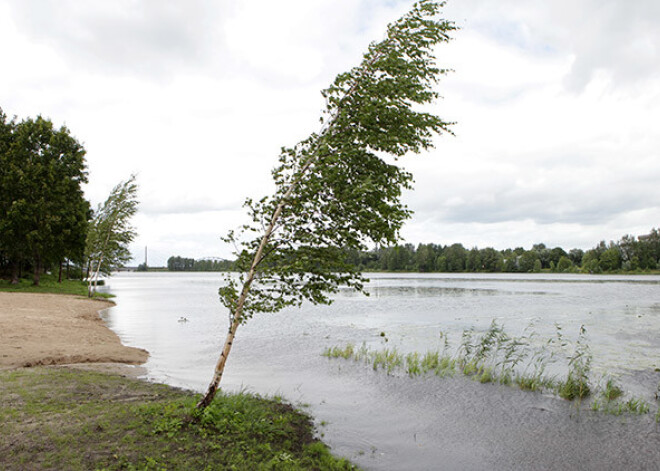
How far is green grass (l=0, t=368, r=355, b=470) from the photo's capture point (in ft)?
23.4

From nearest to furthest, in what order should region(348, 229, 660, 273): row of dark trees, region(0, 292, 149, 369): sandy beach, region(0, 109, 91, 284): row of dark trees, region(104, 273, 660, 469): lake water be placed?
region(104, 273, 660, 469): lake water → region(0, 292, 149, 369): sandy beach → region(0, 109, 91, 284): row of dark trees → region(348, 229, 660, 273): row of dark trees

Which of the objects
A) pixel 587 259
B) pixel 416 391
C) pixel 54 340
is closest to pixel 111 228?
pixel 54 340

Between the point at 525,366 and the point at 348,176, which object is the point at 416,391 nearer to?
the point at 525,366

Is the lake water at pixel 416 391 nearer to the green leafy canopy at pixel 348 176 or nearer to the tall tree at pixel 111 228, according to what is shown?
the green leafy canopy at pixel 348 176

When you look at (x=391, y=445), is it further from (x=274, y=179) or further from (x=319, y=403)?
(x=274, y=179)

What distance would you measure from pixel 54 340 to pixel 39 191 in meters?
32.1

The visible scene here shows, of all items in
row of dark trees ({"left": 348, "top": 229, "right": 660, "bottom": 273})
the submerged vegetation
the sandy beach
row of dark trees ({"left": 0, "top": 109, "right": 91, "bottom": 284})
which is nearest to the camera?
the submerged vegetation

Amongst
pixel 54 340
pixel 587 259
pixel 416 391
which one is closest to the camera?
pixel 416 391

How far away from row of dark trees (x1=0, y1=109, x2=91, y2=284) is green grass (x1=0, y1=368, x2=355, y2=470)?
39.0 metres

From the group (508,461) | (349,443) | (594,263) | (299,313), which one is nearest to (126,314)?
(299,313)

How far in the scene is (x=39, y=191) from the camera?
44938 mm

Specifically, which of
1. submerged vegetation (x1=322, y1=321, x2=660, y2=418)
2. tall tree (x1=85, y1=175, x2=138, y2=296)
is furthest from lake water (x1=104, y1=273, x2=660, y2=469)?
tall tree (x1=85, y1=175, x2=138, y2=296)

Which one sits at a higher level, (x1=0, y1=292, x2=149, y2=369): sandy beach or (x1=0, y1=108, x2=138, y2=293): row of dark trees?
(x1=0, y1=108, x2=138, y2=293): row of dark trees

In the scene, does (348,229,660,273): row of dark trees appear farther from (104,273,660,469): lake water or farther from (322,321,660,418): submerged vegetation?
(322,321,660,418): submerged vegetation
